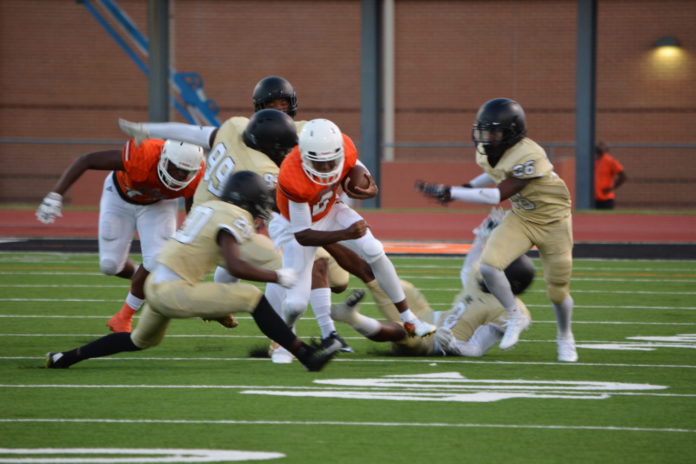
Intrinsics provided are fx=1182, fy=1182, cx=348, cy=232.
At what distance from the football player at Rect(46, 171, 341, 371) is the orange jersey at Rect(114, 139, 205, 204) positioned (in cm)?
149

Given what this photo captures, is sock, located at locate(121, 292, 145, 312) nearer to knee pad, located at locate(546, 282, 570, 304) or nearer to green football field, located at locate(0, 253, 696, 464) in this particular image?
green football field, located at locate(0, 253, 696, 464)

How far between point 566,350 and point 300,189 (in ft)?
6.82

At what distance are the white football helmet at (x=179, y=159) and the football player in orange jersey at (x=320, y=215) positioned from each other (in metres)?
0.92

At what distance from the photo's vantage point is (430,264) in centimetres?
1425

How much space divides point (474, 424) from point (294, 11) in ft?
74.9

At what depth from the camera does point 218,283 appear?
22.4 ft

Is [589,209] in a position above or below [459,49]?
below

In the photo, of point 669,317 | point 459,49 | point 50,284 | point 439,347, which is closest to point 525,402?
point 439,347

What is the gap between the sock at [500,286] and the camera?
748 cm

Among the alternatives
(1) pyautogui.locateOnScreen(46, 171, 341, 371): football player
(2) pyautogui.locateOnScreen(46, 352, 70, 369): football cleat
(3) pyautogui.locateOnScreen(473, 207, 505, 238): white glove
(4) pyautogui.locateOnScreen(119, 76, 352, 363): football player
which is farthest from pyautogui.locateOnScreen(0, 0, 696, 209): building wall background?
(1) pyautogui.locateOnScreen(46, 171, 341, 371): football player

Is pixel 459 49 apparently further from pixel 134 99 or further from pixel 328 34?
pixel 134 99

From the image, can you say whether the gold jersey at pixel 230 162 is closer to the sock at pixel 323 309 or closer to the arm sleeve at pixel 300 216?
the arm sleeve at pixel 300 216

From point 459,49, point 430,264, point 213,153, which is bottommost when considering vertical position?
point 430,264

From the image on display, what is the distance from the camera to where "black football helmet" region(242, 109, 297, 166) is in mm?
7469
